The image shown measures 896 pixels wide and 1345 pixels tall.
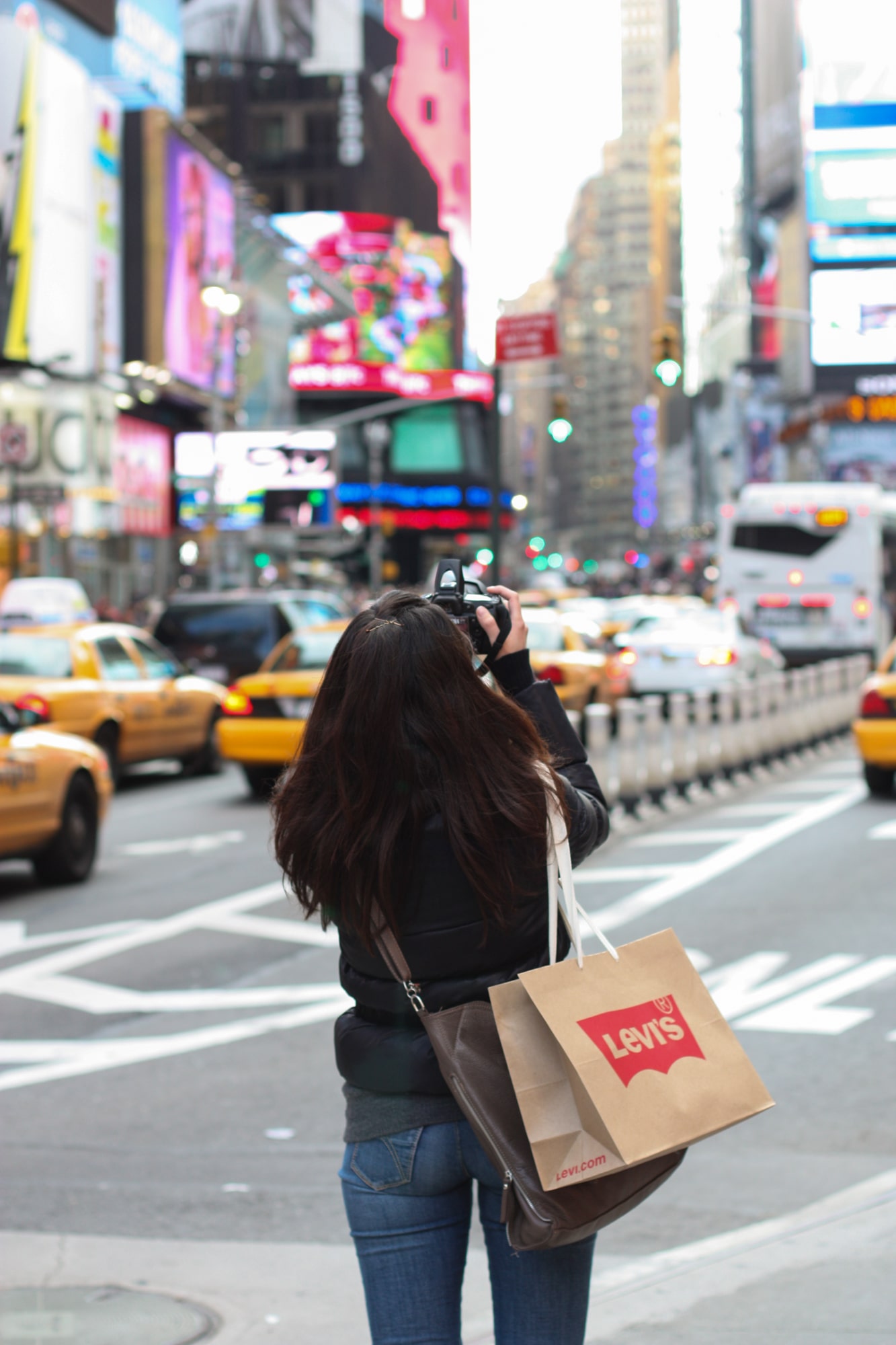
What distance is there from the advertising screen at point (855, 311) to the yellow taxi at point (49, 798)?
272ft

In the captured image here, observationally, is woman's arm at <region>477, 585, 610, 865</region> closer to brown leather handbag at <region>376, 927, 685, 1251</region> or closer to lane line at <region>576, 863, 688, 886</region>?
brown leather handbag at <region>376, 927, 685, 1251</region>

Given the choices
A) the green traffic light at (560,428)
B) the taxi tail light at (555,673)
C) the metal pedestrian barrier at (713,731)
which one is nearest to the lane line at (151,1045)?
the metal pedestrian barrier at (713,731)

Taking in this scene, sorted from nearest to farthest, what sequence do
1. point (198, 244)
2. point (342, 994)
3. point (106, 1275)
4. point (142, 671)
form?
point (106, 1275), point (342, 994), point (142, 671), point (198, 244)

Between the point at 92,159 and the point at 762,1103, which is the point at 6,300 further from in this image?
the point at 762,1103

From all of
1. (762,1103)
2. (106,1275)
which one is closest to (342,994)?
(106,1275)

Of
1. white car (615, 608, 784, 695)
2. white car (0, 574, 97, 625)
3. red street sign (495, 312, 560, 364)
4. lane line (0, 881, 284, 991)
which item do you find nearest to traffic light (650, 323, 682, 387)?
white car (615, 608, 784, 695)

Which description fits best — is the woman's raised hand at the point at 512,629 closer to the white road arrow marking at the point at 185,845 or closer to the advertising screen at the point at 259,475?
the white road arrow marking at the point at 185,845

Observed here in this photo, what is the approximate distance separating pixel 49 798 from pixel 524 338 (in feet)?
40.6

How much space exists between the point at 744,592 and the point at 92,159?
20.6m

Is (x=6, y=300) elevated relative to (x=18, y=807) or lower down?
elevated

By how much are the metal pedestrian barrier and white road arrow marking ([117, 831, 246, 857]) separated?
285 centimetres

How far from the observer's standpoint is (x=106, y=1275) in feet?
15.7

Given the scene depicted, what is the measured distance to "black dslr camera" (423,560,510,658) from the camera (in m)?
2.96

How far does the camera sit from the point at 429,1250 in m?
2.81
